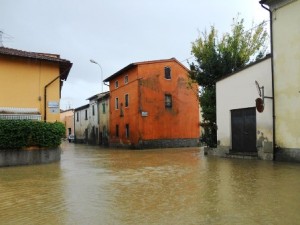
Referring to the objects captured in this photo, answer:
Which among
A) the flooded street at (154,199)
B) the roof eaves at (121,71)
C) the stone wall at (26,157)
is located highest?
the roof eaves at (121,71)

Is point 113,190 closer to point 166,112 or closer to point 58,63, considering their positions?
point 58,63

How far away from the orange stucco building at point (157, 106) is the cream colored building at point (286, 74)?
631 inches

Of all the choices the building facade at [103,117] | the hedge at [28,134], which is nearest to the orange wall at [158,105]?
the building facade at [103,117]

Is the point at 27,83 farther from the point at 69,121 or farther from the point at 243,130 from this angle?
the point at 69,121

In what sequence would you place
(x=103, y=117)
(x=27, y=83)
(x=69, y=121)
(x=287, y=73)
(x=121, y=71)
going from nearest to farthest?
(x=287, y=73) → (x=27, y=83) → (x=121, y=71) → (x=103, y=117) → (x=69, y=121)

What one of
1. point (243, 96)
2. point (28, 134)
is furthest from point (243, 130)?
point (28, 134)

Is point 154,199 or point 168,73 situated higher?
point 168,73

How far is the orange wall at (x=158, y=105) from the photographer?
106ft

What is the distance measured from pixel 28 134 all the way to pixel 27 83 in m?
3.73

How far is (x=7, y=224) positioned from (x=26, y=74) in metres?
14.4

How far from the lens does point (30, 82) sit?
736 inches

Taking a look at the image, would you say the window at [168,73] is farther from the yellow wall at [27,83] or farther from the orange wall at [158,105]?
the yellow wall at [27,83]

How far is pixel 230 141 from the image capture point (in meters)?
18.7

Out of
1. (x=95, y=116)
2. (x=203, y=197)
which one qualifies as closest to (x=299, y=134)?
(x=203, y=197)
